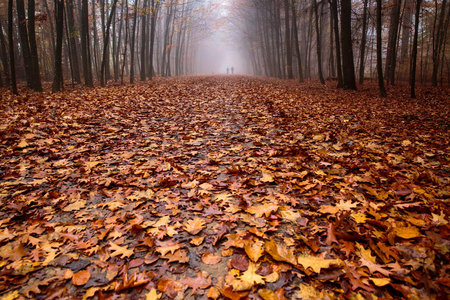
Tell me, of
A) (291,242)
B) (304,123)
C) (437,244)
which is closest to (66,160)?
(291,242)

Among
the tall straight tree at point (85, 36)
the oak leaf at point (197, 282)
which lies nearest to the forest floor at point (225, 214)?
the oak leaf at point (197, 282)

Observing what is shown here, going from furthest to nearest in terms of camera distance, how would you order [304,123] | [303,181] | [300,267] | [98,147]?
[304,123]
[98,147]
[303,181]
[300,267]

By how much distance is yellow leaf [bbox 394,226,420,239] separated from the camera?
1.95m

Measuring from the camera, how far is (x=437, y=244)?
1829 millimetres

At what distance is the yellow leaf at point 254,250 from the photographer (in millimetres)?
1865

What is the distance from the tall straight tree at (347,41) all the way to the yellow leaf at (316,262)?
38.8 feet

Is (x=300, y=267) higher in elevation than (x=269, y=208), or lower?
lower

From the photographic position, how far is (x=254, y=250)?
1930 millimetres

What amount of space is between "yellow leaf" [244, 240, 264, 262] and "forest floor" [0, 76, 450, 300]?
0.8 inches

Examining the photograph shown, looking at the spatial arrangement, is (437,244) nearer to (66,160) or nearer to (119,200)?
(119,200)

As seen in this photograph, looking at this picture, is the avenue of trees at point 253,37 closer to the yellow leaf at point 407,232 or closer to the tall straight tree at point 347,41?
the tall straight tree at point 347,41

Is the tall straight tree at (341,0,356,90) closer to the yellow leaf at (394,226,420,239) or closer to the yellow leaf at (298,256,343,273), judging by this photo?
the yellow leaf at (394,226,420,239)

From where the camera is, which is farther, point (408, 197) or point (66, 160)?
point (66, 160)

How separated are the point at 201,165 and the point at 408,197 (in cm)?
267
